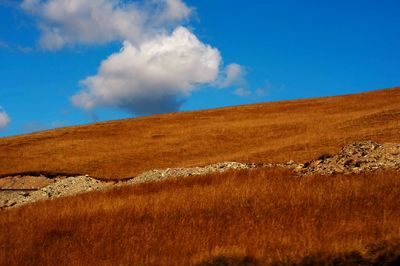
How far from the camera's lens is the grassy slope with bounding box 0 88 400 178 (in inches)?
1460

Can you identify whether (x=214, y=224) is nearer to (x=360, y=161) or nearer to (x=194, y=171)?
(x=360, y=161)

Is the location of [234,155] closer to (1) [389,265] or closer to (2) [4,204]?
(2) [4,204]

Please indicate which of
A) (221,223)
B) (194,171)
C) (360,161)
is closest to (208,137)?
(194,171)

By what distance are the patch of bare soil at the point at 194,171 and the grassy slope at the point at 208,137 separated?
255 cm

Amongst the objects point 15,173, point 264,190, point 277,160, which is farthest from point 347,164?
point 15,173

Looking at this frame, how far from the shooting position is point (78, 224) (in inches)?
542

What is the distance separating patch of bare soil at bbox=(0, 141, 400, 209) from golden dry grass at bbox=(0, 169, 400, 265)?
12.9ft

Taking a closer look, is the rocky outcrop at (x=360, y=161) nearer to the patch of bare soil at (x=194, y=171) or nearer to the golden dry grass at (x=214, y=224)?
the patch of bare soil at (x=194, y=171)

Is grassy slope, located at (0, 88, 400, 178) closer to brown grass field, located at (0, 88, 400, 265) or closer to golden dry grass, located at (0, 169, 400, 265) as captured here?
brown grass field, located at (0, 88, 400, 265)

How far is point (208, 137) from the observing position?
160ft

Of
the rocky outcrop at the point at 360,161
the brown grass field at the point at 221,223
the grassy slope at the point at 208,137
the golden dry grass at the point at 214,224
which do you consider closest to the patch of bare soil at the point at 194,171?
the rocky outcrop at the point at 360,161

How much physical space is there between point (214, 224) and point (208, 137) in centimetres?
3653

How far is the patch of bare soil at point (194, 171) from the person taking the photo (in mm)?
20938

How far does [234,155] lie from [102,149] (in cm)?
1574
